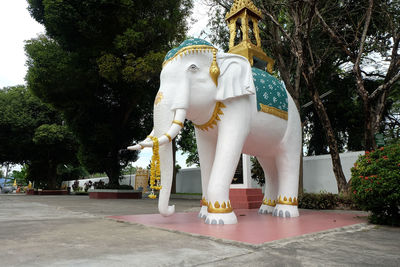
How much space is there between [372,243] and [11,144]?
24.2 meters

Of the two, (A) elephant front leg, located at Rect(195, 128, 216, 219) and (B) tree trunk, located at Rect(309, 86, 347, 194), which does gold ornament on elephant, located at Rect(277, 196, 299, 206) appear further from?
(B) tree trunk, located at Rect(309, 86, 347, 194)

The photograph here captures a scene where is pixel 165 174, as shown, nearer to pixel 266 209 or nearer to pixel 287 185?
pixel 287 185

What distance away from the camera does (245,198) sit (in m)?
8.30

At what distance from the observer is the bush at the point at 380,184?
455 cm

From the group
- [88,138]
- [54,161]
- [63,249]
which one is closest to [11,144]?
[54,161]

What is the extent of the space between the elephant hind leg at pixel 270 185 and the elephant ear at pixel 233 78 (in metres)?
Result: 1.88

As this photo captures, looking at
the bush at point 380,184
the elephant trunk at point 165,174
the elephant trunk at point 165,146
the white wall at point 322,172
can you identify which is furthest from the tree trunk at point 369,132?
the elephant trunk at point 165,174

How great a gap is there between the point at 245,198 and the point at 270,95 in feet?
12.9

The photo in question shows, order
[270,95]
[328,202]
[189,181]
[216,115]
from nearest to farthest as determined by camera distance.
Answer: [216,115], [270,95], [328,202], [189,181]

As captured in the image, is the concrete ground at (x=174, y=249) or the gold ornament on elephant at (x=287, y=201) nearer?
the concrete ground at (x=174, y=249)

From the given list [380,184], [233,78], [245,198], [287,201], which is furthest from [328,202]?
[233,78]

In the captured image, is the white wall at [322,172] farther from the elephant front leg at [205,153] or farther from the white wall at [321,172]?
the elephant front leg at [205,153]

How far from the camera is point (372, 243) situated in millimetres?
3375

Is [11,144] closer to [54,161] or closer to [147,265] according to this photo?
[54,161]
